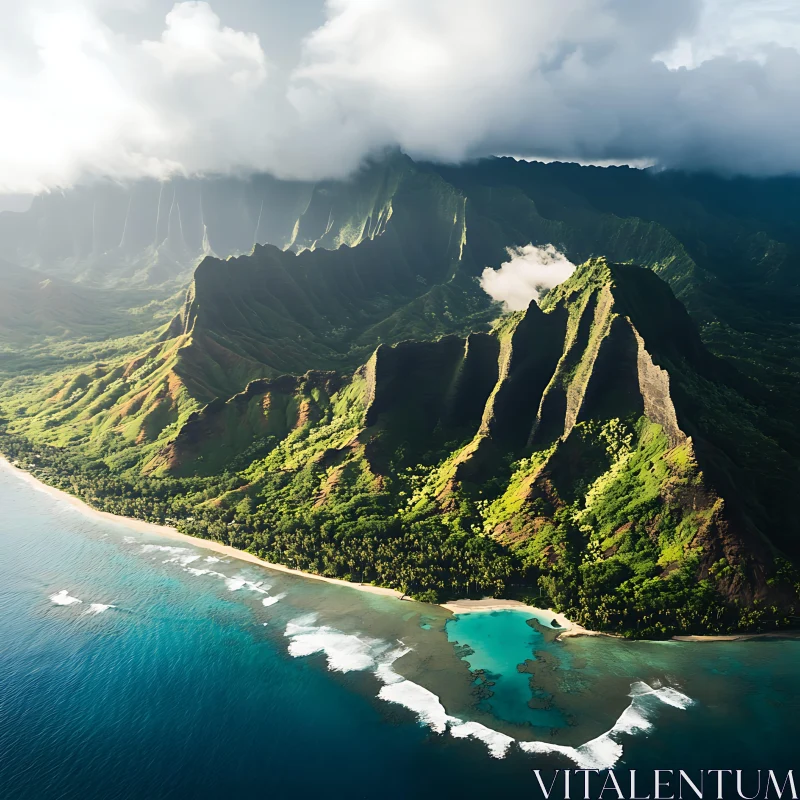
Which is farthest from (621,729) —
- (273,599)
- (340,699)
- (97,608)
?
(97,608)

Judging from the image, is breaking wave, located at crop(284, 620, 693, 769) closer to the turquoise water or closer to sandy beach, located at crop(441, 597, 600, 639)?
the turquoise water

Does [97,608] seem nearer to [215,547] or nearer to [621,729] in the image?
[215,547]

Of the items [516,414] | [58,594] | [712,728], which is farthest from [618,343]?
[58,594]

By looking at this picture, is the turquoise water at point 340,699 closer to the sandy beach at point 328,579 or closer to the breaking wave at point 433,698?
the breaking wave at point 433,698

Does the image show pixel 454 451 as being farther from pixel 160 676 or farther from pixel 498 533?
pixel 160 676

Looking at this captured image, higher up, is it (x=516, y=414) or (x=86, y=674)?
(x=516, y=414)
